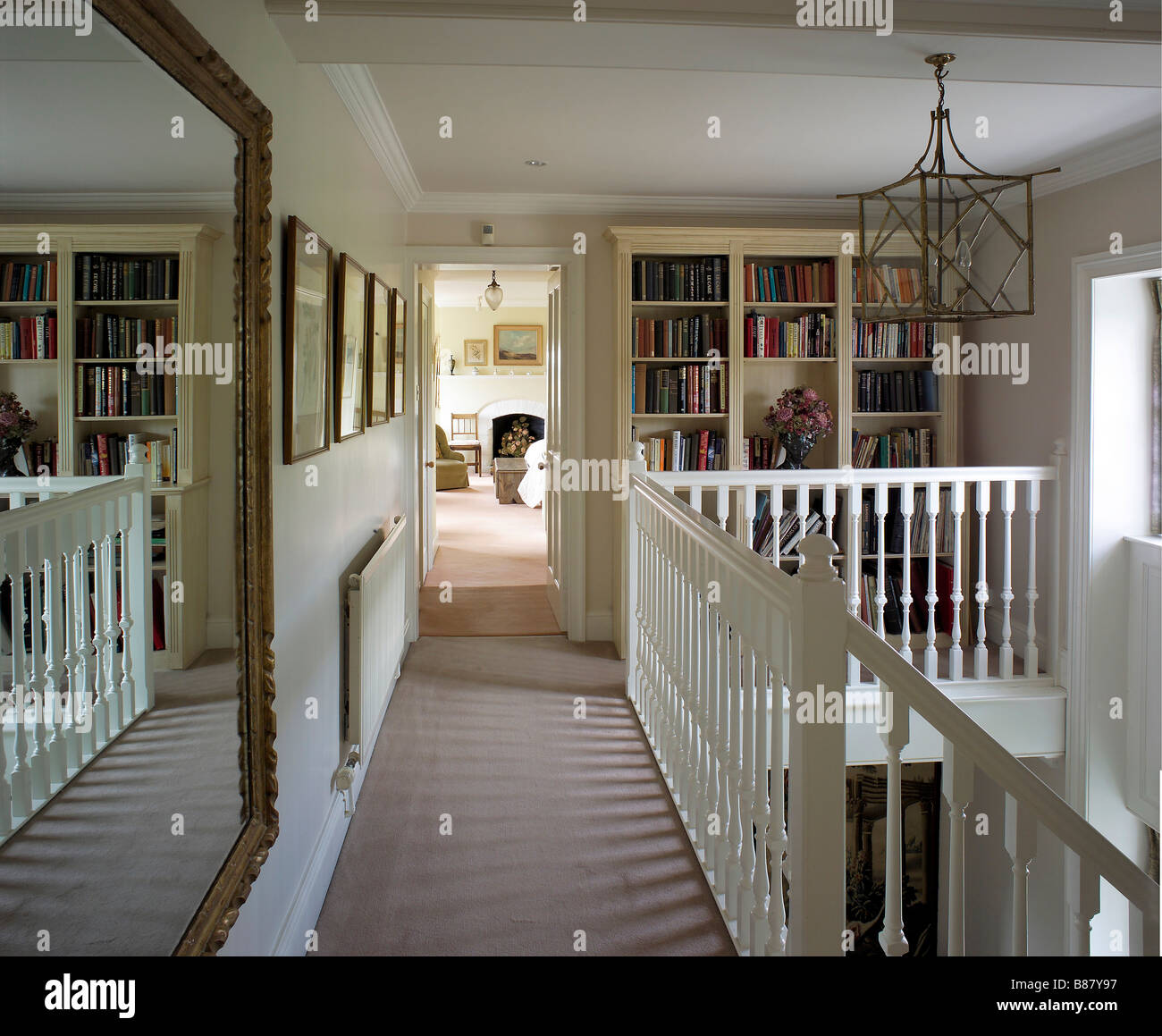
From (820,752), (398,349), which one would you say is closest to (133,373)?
(820,752)

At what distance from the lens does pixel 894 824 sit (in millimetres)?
1639

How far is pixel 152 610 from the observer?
1.32 m

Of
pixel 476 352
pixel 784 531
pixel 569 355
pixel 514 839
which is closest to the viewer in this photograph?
pixel 514 839

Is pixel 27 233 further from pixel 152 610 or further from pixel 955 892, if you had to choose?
pixel 955 892

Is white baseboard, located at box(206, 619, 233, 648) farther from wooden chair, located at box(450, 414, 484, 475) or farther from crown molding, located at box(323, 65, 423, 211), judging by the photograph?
wooden chair, located at box(450, 414, 484, 475)

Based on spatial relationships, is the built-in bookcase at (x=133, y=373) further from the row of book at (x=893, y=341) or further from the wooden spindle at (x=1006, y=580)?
the row of book at (x=893, y=341)

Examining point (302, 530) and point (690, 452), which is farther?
point (690, 452)

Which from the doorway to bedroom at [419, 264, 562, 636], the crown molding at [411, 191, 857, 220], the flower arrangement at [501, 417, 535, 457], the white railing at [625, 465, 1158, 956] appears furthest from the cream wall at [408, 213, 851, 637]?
the flower arrangement at [501, 417, 535, 457]

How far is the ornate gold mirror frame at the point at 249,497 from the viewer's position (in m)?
1.66

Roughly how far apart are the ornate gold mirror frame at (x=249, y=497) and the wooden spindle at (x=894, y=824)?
119 cm

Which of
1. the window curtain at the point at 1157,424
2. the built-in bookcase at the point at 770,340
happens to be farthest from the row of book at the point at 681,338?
the window curtain at the point at 1157,424

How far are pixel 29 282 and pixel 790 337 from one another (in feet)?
14.8

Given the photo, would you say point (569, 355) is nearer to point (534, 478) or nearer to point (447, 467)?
point (534, 478)
